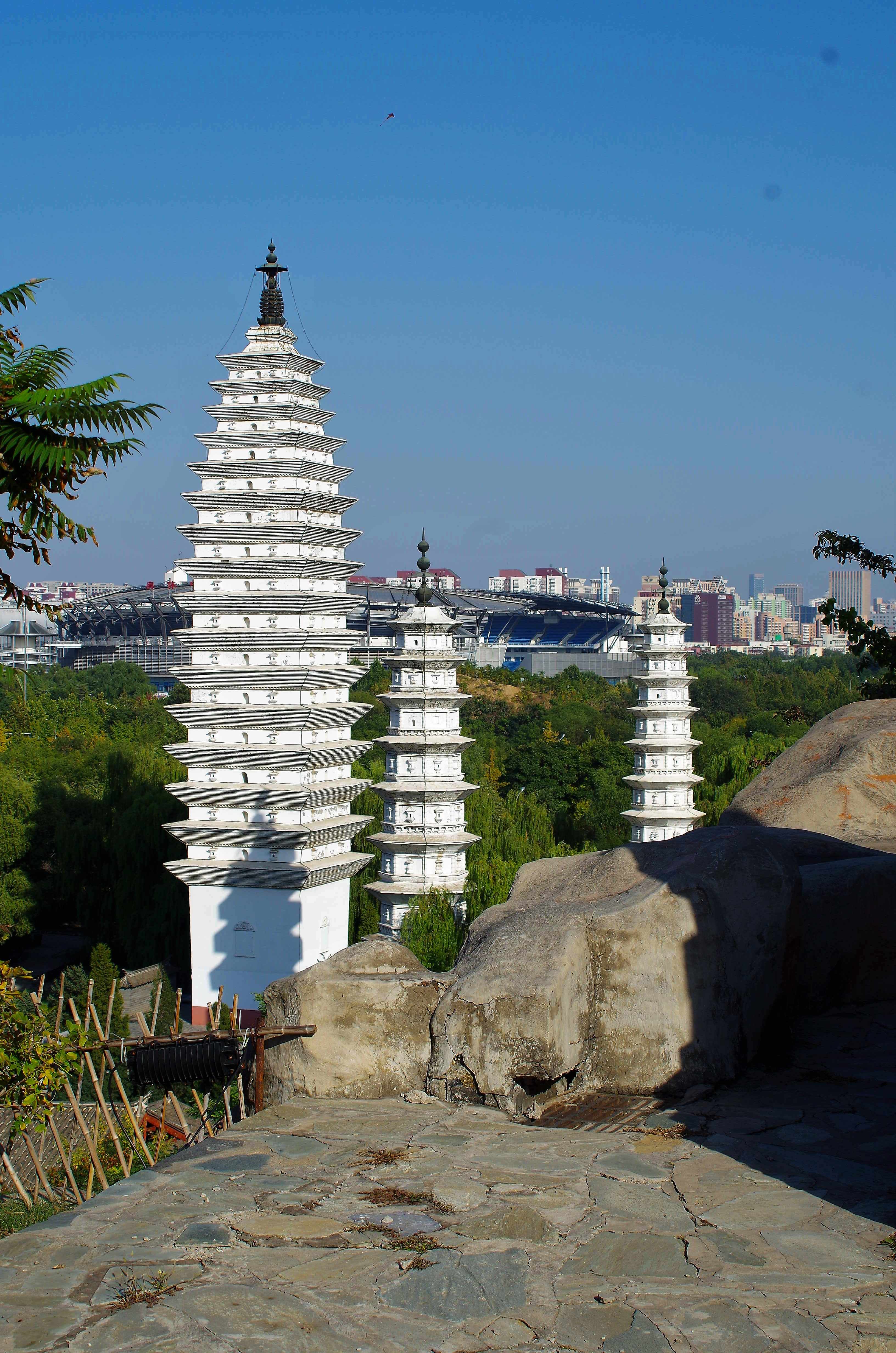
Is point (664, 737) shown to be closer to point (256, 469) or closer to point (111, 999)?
point (256, 469)

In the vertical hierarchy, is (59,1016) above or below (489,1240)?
above

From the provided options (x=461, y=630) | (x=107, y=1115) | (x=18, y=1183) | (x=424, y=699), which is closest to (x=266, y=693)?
(x=424, y=699)

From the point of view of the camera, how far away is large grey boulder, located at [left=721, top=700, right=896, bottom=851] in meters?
12.4

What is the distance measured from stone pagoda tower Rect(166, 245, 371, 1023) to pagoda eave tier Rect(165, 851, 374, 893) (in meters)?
0.03

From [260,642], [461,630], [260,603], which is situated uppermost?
[461,630]

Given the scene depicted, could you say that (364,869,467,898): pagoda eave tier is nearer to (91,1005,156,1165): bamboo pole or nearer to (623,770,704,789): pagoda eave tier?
(623,770,704,789): pagoda eave tier

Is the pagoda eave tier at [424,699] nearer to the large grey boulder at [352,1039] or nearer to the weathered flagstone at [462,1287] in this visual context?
the large grey boulder at [352,1039]

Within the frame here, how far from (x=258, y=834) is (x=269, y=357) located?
7.97m

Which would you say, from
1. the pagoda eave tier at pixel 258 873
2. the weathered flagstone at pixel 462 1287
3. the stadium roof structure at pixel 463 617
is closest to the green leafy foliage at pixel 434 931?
the pagoda eave tier at pixel 258 873

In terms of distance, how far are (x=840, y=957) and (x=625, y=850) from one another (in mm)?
1713

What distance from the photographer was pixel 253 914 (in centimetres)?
1962

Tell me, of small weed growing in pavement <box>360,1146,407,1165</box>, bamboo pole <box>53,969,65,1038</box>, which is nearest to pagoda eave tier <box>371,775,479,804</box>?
bamboo pole <box>53,969,65,1038</box>

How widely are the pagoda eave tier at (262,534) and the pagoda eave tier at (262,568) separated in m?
0.23

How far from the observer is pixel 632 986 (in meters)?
7.61
